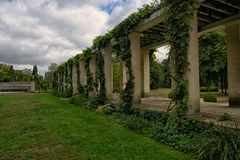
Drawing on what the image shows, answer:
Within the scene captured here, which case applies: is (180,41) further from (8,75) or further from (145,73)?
(8,75)

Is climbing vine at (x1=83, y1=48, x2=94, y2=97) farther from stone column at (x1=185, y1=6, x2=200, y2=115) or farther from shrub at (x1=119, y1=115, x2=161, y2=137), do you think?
stone column at (x1=185, y1=6, x2=200, y2=115)

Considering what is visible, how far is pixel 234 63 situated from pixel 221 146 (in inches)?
223

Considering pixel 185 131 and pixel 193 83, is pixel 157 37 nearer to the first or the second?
pixel 193 83

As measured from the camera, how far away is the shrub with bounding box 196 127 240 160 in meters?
4.05

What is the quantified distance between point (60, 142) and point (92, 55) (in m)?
10.1

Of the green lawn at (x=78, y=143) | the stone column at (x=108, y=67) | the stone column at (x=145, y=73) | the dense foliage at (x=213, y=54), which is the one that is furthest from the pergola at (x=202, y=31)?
the dense foliage at (x=213, y=54)

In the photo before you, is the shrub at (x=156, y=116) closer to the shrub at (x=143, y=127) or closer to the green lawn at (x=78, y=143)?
the shrub at (x=143, y=127)

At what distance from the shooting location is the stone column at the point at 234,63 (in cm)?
902

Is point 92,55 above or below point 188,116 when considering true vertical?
above

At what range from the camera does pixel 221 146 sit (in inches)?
167

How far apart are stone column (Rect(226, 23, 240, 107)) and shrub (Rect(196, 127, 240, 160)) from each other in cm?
477

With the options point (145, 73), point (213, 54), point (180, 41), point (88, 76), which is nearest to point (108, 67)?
point (88, 76)

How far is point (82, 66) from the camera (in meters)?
18.8

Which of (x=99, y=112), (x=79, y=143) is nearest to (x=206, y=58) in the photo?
(x=99, y=112)
